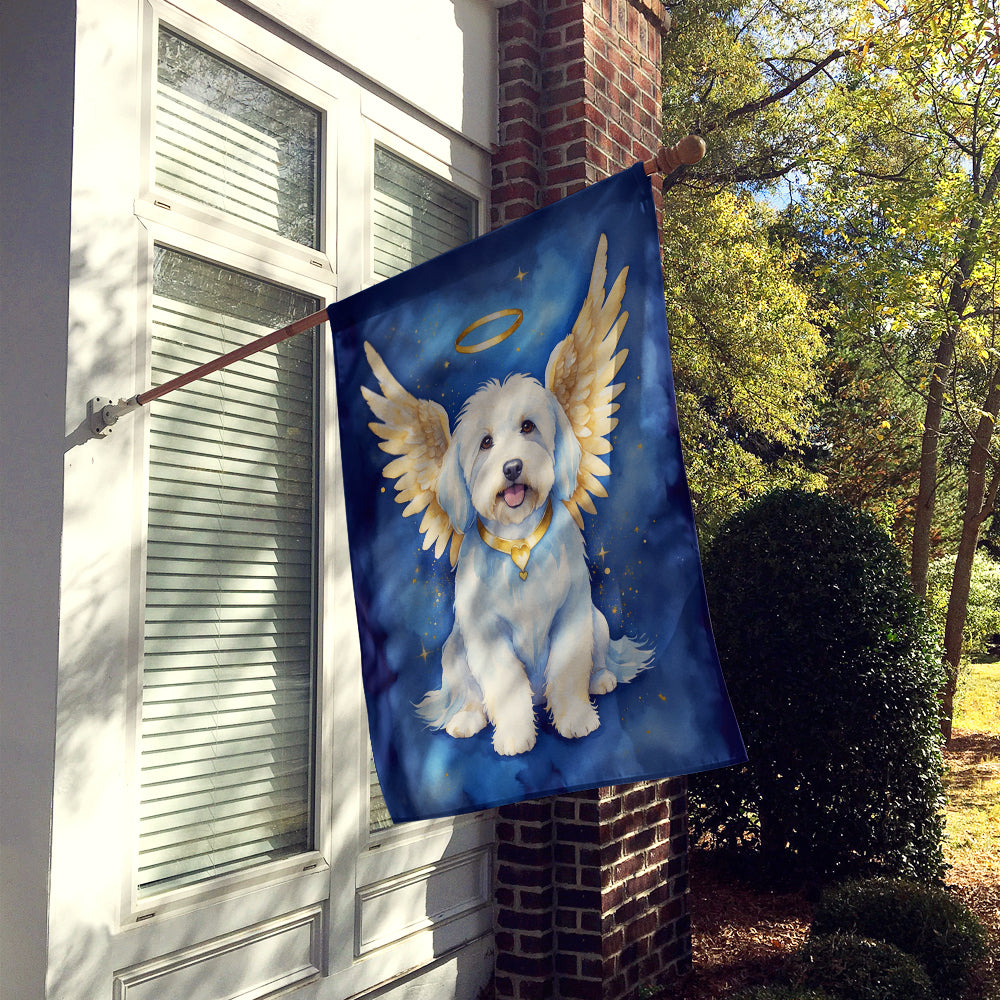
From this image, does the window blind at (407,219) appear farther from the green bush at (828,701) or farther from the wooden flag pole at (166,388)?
the green bush at (828,701)

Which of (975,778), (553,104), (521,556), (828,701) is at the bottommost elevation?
(975,778)

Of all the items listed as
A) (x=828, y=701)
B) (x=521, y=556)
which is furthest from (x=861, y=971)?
(x=521, y=556)

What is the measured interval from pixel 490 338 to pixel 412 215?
1997mm

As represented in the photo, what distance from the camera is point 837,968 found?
4.21 m

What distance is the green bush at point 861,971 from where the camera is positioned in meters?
4.12

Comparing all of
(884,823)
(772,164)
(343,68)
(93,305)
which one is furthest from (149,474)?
(772,164)

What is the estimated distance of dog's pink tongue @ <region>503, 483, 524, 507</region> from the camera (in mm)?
2551

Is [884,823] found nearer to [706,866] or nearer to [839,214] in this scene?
[706,866]

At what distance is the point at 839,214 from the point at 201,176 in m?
8.90

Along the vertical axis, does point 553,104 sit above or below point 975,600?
above

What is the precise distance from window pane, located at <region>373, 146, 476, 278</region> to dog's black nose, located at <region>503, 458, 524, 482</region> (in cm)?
187

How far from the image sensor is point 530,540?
2.51 meters

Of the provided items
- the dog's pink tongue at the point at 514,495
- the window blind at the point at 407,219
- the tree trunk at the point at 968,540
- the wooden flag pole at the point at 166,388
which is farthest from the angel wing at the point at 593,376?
the tree trunk at the point at 968,540

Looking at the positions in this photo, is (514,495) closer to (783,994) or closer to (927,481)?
(783,994)
